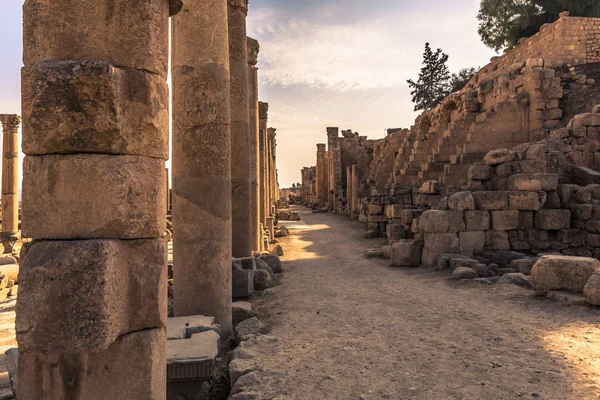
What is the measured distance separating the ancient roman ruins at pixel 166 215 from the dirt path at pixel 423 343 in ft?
1.00

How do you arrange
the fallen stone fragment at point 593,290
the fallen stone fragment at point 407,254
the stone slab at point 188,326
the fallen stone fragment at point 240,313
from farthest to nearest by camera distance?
the fallen stone fragment at point 407,254 < the fallen stone fragment at point 240,313 < the fallen stone fragment at point 593,290 < the stone slab at point 188,326

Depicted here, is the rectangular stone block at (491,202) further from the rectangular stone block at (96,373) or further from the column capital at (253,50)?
the rectangular stone block at (96,373)

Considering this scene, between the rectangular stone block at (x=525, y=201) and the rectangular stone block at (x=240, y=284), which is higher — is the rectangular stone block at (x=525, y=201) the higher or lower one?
the higher one

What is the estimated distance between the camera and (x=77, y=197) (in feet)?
8.09

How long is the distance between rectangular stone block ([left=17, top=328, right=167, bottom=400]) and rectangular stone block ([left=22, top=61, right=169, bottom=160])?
1205mm

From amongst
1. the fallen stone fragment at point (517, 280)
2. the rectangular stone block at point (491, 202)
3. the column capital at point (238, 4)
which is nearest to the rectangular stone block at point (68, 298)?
the column capital at point (238, 4)

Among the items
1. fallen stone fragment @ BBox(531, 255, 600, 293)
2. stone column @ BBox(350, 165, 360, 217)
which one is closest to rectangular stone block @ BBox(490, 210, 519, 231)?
fallen stone fragment @ BBox(531, 255, 600, 293)

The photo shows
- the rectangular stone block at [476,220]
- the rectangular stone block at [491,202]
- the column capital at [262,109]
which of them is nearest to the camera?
the rectangular stone block at [476,220]

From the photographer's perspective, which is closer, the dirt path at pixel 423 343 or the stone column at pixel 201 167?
the dirt path at pixel 423 343

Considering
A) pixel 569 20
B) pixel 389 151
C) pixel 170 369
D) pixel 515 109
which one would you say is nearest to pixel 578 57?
pixel 569 20

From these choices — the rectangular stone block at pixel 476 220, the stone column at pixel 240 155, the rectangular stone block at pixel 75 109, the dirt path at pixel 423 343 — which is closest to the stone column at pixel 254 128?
the stone column at pixel 240 155

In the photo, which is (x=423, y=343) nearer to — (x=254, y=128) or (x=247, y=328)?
(x=247, y=328)

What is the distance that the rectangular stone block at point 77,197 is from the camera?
2453 mm

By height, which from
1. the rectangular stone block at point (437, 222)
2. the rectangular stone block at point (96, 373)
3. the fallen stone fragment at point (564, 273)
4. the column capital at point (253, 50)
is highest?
the column capital at point (253, 50)
